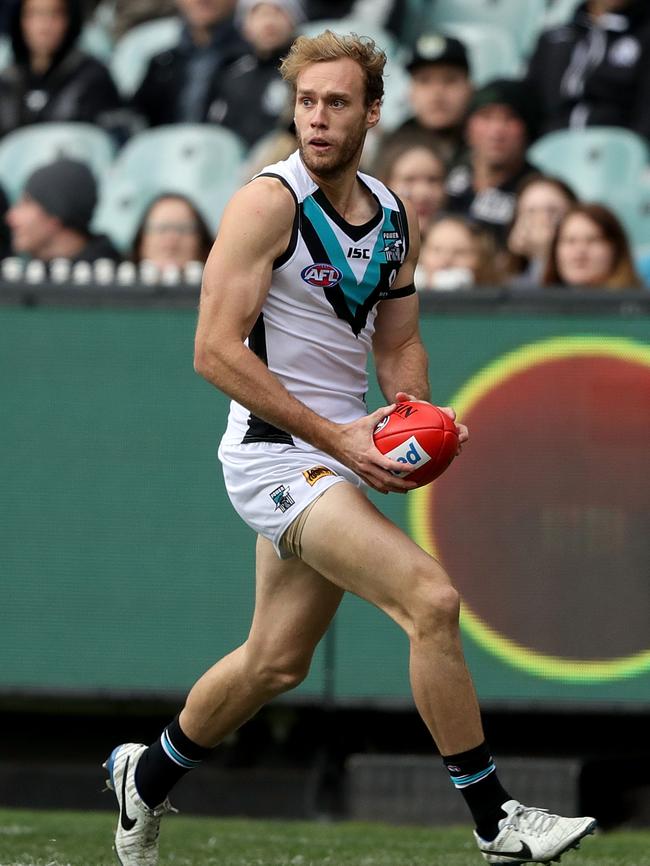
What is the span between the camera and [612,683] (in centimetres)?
728

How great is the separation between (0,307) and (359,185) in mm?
3216

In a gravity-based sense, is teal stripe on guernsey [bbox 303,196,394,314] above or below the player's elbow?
above

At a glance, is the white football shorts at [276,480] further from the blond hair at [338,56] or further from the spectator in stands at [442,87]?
the spectator in stands at [442,87]

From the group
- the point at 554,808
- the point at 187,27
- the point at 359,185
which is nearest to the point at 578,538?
the point at 554,808

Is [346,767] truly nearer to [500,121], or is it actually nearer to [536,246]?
[536,246]

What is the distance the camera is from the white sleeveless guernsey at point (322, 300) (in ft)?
16.1

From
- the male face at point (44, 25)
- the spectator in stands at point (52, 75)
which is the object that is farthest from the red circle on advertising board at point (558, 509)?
the male face at point (44, 25)

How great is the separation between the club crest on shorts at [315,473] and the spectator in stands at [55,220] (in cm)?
454

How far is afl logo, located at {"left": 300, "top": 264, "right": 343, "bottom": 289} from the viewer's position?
491 centimetres

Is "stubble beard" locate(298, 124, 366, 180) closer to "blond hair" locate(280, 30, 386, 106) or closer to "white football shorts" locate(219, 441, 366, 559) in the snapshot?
"blond hair" locate(280, 30, 386, 106)

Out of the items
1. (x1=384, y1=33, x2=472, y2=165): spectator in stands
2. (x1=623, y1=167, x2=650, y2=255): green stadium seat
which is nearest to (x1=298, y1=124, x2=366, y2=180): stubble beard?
(x1=623, y1=167, x2=650, y2=255): green stadium seat

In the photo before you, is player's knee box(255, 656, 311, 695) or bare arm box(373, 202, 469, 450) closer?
player's knee box(255, 656, 311, 695)

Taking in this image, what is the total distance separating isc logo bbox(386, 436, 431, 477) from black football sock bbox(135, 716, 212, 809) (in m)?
1.24

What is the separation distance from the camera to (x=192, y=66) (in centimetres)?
1124
